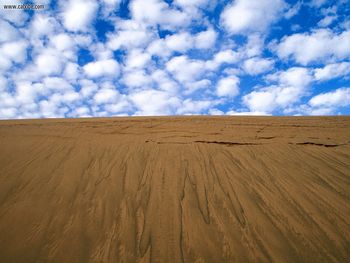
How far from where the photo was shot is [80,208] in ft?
18.0

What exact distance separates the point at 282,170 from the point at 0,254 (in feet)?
20.5

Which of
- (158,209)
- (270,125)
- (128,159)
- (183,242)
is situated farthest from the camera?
(270,125)

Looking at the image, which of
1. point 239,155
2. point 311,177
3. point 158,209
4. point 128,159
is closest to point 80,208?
point 158,209

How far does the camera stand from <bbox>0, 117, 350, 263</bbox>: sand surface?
14.9 feet

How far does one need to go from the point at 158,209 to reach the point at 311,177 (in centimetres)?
395

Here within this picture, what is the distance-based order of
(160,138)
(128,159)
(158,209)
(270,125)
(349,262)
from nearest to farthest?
(349,262) → (158,209) → (128,159) → (160,138) → (270,125)

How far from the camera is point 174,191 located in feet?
19.7

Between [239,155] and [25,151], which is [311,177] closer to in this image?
[239,155]

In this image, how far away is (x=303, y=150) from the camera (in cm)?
809

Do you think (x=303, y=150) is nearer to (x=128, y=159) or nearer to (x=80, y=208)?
(x=128, y=159)

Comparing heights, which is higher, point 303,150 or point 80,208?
point 303,150

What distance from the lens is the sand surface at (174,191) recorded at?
4539 millimetres

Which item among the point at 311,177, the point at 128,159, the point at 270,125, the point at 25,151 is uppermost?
the point at 270,125

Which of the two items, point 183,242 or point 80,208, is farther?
point 80,208
